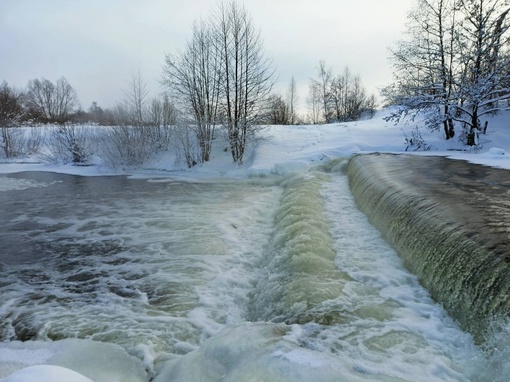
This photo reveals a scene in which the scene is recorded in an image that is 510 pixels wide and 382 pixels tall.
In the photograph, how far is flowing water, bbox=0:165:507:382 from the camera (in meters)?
3.12

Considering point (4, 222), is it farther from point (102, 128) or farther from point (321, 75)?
point (321, 75)

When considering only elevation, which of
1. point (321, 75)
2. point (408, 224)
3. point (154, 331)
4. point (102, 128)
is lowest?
point (154, 331)

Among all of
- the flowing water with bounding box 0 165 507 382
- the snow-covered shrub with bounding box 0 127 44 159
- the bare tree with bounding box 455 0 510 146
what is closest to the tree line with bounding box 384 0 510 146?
the bare tree with bounding box 455 0 510 146

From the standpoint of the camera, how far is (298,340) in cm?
342

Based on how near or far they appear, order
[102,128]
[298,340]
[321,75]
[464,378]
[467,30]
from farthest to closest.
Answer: [321,75] < [102,128] < [467,30] < [298,340] < [464,378]

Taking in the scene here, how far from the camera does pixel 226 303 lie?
463cm

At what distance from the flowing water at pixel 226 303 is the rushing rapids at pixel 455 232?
207 mm

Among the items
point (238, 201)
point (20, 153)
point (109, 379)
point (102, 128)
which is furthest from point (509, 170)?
point (20, 153)

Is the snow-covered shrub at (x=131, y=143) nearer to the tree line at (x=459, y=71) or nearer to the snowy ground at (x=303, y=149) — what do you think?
the snowy ground at (x=303, y=149)

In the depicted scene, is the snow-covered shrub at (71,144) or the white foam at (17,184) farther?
the snow-covered shrub at (71,144)

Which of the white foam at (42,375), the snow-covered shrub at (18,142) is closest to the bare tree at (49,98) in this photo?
the snow-covered shrub at (18,142)

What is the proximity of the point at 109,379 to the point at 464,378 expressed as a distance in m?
2.82

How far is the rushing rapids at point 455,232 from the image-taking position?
3.45m

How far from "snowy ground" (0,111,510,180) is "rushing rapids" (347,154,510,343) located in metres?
8.24
